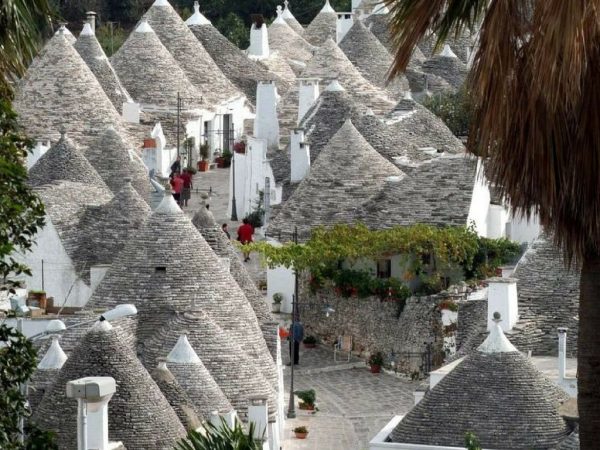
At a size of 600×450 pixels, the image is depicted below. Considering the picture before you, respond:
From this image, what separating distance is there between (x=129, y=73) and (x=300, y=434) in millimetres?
34712

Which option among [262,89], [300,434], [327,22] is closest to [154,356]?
[300,434]

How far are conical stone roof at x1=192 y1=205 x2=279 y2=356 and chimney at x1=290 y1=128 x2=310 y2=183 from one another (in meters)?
17.0

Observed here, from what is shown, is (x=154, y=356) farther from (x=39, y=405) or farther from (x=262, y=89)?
(x=262, y=89)

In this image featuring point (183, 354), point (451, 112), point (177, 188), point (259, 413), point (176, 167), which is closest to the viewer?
point (259, 413)

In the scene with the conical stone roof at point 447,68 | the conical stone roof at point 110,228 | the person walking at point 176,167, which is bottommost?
the conical stone roof at point 110,228

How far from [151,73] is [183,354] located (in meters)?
39.1

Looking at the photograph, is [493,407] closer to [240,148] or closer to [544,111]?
[544,111]

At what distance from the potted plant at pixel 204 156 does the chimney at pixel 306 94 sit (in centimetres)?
384

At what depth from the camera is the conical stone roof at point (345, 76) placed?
75.8 meters

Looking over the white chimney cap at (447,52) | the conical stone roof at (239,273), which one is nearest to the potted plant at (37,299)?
the conical stone roof at (239,273)

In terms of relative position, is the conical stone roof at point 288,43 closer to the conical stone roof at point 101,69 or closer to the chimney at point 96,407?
the conical stone roof at point 101,69

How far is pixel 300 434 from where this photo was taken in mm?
45406

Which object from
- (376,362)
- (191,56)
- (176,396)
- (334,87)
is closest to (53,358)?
(176,396)

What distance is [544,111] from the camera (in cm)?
1884
